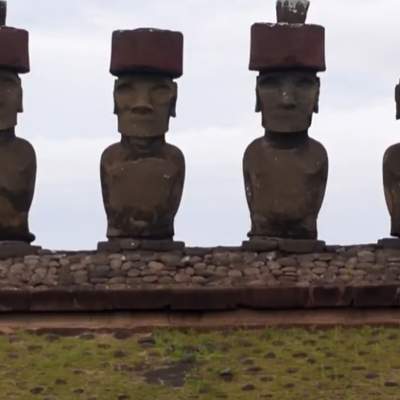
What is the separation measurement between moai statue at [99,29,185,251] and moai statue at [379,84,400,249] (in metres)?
2.03

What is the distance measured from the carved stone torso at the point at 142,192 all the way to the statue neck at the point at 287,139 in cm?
93

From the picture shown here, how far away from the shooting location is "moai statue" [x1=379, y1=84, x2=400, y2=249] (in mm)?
16125

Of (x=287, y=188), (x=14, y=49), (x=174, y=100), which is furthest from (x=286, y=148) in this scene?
(x=14, y=49)

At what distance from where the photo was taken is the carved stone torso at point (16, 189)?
16.5 meters

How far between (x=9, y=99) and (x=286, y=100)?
2840 millimetres

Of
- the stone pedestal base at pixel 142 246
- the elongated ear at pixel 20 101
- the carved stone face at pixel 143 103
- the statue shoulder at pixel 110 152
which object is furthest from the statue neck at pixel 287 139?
the elongated ear at pixel 20 101

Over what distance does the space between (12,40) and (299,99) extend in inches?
119

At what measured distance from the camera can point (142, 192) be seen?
16250 mm

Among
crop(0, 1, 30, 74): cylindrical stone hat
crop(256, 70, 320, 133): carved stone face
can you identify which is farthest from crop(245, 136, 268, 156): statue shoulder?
crop(0, 1, 30, 74): cylindrical stone hat

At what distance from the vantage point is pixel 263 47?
16.2 metres

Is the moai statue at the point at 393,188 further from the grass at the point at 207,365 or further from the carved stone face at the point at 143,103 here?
the grass at the point at 207,365

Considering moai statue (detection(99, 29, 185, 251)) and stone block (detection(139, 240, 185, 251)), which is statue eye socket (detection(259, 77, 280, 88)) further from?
stone block (detection(139, 240, 185, 251))

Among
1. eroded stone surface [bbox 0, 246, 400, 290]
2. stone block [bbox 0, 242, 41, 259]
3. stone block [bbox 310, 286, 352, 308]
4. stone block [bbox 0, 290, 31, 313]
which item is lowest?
stone block [bbox 0, 290, 31, 313]

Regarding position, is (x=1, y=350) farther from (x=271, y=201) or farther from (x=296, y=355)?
(x=271, y=201)
